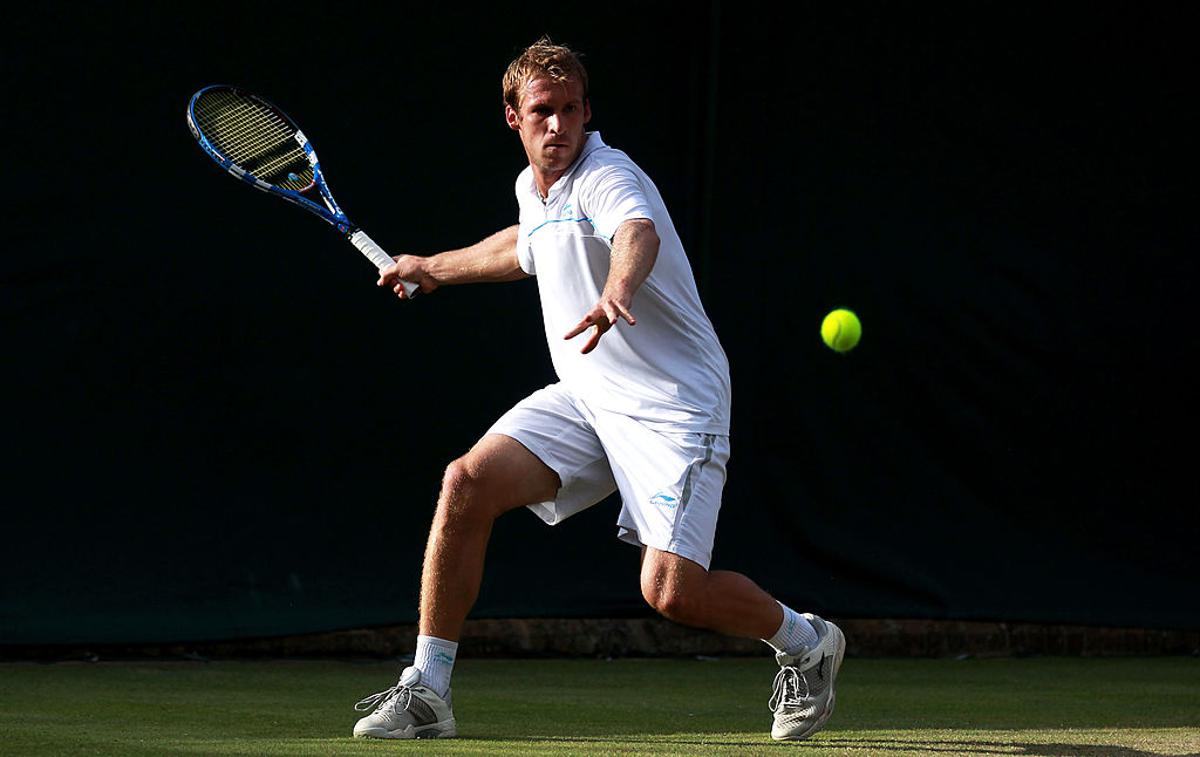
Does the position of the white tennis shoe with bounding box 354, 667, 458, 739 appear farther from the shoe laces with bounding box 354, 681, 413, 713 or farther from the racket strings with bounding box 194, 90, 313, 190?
the racket strings with bounding box 194, 90, 313, 190

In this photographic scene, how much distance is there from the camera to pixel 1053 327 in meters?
5.94

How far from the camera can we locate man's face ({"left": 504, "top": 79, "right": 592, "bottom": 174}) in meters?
3.67

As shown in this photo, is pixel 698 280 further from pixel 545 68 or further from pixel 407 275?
pixel 545 68

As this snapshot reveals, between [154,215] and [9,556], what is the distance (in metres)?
1.02

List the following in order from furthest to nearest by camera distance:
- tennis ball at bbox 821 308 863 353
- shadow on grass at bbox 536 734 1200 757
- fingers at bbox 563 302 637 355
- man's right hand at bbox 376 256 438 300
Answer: tennis ball at bbox 821 308 863 353
man's right hand at bbox 376 256 438 300
shadow on grass at bbox 536 734 1200 757
fingers at bbox 563 302 637 355

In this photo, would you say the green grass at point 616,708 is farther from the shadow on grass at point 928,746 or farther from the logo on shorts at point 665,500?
the logo on shorts at point 665,500

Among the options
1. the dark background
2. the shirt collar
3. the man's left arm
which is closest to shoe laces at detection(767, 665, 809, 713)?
the man's left arm

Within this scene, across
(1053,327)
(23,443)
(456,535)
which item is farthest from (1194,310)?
(23,443)

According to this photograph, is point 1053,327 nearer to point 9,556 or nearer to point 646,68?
point 646,68

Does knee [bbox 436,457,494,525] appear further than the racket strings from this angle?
No

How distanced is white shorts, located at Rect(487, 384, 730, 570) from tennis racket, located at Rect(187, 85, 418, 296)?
73 cm

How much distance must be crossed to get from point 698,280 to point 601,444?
1.97 meters

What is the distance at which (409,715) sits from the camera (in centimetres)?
352

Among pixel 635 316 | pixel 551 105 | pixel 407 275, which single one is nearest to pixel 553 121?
pixel 551 105
